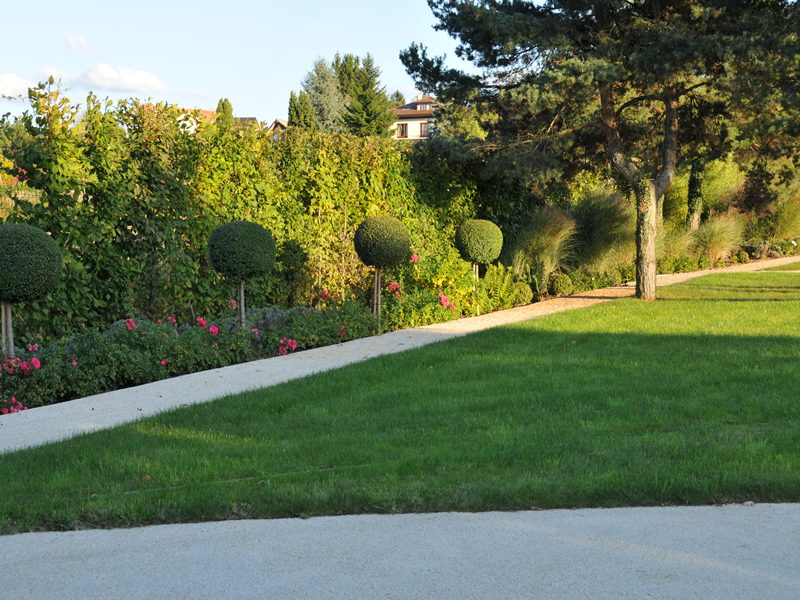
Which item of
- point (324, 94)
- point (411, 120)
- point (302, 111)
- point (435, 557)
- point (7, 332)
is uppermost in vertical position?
point (411, 120)

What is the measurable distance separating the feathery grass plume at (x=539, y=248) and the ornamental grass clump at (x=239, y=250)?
687 centimetres

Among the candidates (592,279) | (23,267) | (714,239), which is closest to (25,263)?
(23,267)

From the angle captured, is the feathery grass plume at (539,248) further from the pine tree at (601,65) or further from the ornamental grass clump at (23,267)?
the ornamental grass clump at (23,267)

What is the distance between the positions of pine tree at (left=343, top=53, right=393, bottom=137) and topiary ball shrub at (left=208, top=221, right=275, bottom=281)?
118 ft

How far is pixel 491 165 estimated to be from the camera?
39.4 ft

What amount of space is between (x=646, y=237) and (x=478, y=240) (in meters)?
3.27

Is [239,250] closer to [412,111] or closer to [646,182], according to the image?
[646,182]

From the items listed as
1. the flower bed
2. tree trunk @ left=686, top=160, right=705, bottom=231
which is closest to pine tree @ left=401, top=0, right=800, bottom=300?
the flower bed

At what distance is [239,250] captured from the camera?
7.77 meters

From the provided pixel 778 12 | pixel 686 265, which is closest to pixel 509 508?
pixel 778 12

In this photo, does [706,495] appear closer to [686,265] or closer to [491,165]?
[491,165]

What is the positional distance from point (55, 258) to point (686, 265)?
16610 millimetres

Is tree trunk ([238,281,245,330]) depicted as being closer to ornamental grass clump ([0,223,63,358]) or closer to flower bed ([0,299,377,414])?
flower bed ([0,299,377,414])

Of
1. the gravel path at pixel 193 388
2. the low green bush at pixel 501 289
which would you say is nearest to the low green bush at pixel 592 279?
the low green bush at pixel 501 289
